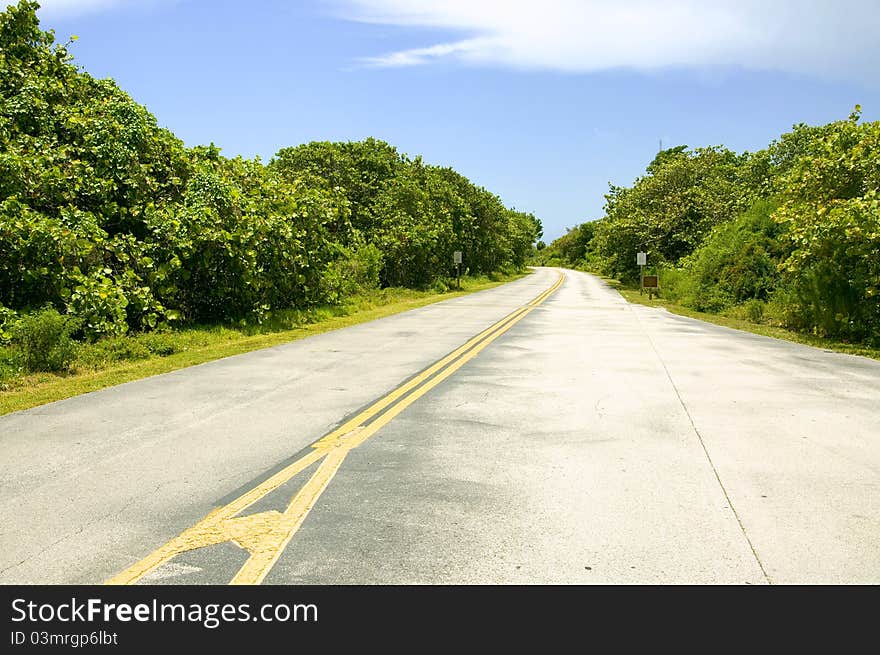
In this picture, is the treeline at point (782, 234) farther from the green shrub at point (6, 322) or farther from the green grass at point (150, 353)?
the green shrub at point (6, 322)

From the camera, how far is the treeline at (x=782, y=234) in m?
18.5

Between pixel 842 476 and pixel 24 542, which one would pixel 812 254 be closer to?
pixel 842 476

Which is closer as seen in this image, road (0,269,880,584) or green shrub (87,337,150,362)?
road (0,269,880,584)

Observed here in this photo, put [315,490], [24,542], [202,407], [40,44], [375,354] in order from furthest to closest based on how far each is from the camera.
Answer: [40,44]
[375,354]
[202,407]
[315,490]
[24,542]

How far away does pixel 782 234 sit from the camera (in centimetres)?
2589

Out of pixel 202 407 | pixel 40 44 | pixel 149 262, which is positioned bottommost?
pixel 202 407

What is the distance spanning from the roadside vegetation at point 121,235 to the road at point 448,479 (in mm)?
4230

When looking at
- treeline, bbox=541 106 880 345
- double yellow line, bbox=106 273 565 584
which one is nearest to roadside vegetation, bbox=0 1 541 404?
double yellow line, bbox=106 273 565 584

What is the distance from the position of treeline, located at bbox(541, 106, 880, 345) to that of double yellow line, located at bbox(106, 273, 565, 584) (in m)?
13.7

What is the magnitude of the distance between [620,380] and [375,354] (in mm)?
5266

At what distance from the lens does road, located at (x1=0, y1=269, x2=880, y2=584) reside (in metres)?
4.49

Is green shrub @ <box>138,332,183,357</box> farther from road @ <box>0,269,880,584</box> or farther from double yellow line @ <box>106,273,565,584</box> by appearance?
double yellow line @ <box>106,273,565,584</box>

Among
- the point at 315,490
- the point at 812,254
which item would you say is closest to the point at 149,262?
the point at 315,490

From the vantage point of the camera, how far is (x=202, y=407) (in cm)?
944
